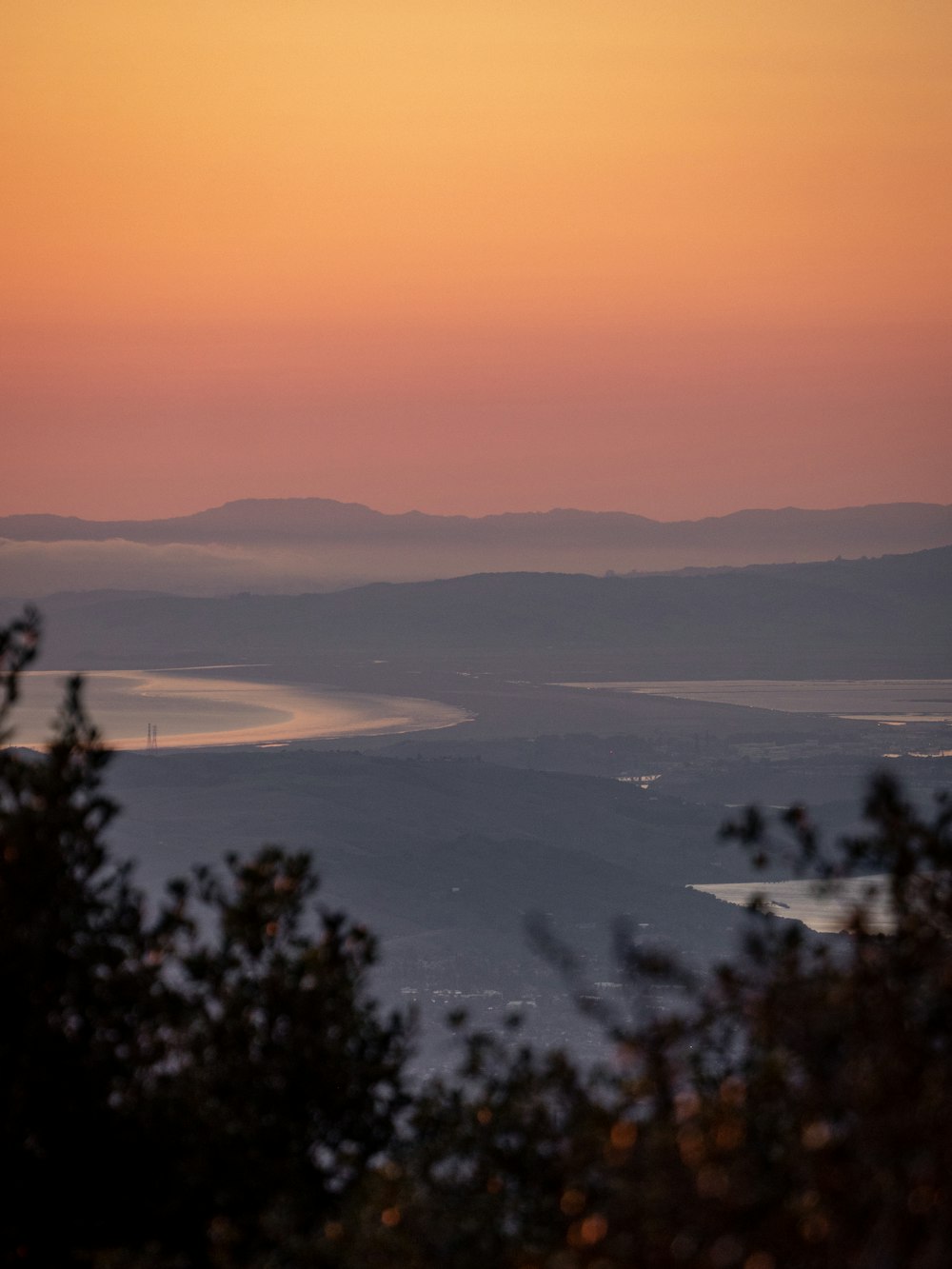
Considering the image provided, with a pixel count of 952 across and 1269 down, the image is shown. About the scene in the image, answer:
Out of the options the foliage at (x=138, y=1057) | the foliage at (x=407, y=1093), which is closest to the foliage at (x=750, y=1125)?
the foliage at (x=407, y=1093)

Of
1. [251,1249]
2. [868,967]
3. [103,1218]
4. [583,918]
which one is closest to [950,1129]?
[868,967]

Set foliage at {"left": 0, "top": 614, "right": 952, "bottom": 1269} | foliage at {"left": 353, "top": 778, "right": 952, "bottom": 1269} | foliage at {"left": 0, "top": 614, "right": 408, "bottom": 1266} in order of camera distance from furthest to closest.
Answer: foliage at {"left": 0, "top": 614, "right": 408, "bottom": 1266}
foliage at {"left": 0, "top": 614, "right": 952, "bottom": 1269}
foliage at {"left": 353, "top": 778, "right": 952, "bottom": 1269}

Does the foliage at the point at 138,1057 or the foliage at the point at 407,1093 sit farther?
the foliage at the point at 138,1057

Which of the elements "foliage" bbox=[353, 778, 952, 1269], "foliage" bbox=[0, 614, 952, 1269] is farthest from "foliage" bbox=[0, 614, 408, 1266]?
"foliage" bbox=[353, 778, 952, 1269]

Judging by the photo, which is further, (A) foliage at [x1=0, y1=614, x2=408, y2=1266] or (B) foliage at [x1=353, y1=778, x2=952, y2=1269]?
(A) foliage at [x1=0, y1=614, x2=408, y2=1266]

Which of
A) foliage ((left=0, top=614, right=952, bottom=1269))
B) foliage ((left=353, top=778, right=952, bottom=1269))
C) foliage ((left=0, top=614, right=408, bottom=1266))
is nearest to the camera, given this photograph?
foliage ((left=353, top=778, right=952, bottom=1269))

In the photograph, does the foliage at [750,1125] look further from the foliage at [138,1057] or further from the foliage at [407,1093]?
the foliage at [138,1057]

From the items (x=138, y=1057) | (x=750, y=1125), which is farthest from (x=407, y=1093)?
(x=750, y=1125)

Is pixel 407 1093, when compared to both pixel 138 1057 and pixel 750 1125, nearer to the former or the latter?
pixel 138 1057

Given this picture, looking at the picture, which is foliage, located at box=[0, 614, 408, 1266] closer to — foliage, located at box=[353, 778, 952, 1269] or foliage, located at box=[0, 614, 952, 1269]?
foliage, located at box=[0, 614, 952, 1269]
